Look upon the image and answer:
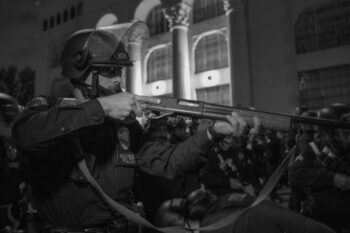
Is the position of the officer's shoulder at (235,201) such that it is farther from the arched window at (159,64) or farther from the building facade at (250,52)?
the arched window at (159,64)

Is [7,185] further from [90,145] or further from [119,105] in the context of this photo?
[119,105]

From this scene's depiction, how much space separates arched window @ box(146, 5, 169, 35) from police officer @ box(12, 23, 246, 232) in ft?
63.6

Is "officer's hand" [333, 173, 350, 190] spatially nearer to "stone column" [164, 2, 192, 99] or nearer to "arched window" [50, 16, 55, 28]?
"stone column" [164, 2, 192, 99]

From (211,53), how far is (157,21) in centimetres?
529

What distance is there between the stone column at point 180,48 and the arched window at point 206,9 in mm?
949

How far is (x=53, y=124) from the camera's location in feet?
5.51

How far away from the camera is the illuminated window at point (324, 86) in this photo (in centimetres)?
1366

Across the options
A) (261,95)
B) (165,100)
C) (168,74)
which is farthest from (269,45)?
(165,100)

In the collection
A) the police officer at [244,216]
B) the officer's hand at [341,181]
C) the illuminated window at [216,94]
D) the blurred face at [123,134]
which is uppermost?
the illuminated window at [216,94]

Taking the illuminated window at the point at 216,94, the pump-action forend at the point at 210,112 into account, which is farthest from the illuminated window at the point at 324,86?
the pump-action forend at the point at 210,112

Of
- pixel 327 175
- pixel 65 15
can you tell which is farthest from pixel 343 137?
pixel 65 15

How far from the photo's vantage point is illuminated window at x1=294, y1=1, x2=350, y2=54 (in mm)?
13500

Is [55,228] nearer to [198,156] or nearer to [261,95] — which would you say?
[198,156]

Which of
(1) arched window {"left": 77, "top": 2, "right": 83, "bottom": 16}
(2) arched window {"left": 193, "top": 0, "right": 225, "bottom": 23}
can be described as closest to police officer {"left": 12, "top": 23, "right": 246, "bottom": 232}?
(2) arched window {"left": 193, "top": 0, "right": 225, "bottom": 23}
